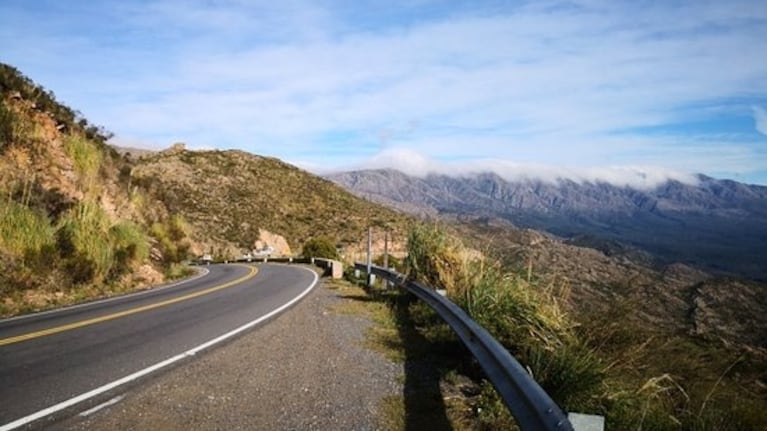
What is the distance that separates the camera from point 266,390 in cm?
616

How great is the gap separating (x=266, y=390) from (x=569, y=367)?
3.06m

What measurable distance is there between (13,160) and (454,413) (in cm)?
1555

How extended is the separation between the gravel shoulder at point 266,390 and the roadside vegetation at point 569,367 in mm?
398

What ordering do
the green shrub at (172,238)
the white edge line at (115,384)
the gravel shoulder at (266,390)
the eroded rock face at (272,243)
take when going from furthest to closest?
the eroded rock face at (272,243) → the green shrub at (172,238) → the gravel shoulder at (266,390) → the white edge line at (115,384)

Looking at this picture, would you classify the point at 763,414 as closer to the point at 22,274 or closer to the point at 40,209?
the point at 22,274

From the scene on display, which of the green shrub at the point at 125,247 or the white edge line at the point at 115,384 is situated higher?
the green shrub at the point at 125,247

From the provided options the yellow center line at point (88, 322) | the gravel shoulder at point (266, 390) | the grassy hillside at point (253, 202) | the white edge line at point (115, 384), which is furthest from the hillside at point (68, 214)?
the grassy hillside at point (253, 202)

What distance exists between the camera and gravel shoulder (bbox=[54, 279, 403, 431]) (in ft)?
16.8

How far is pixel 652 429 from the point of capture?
4895 mm

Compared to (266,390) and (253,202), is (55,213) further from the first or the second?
(253,202)

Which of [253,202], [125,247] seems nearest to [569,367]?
[125,247]

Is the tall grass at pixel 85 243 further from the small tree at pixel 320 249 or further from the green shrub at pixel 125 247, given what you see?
the small tree at pixel 320 249

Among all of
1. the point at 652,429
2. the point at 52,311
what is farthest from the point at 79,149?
the point at 652,429

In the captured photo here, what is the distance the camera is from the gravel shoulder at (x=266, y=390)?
512cm
